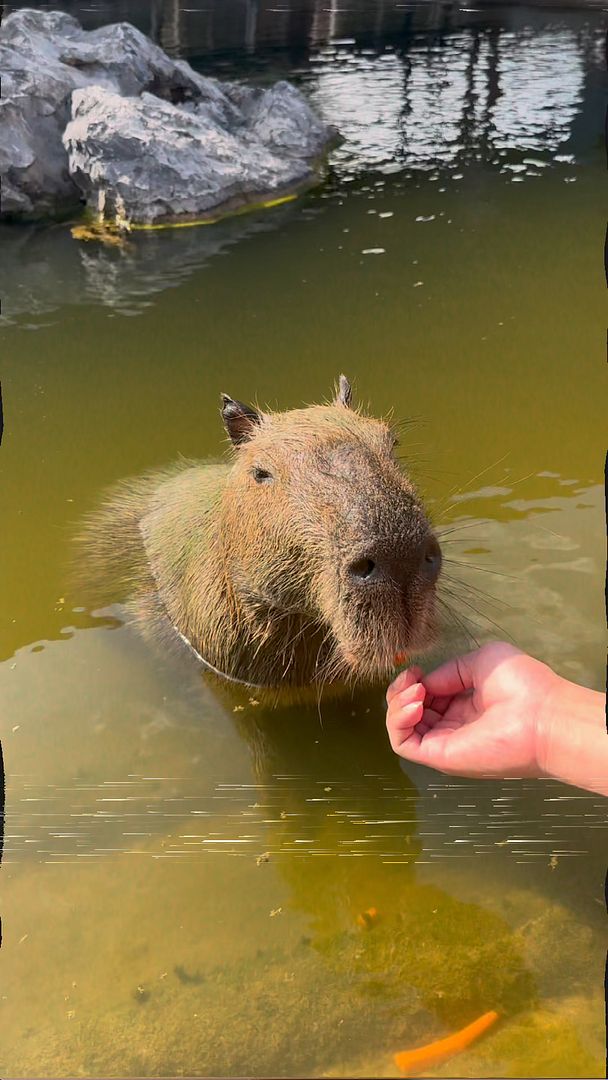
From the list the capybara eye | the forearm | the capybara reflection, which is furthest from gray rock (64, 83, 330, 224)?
the forearm

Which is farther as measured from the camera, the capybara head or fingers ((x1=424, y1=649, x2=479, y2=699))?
fingers ((x1=424, y1=649, x2=479, y2=699))

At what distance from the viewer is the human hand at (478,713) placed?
2.40m

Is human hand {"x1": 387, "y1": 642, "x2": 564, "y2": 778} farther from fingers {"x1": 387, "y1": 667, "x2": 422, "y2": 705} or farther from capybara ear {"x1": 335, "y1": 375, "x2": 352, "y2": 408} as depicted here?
capybara ear {"x1": 335, "y1": 375, "x2": 352, "y2": 408}

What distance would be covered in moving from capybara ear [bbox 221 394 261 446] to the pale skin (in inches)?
45.9

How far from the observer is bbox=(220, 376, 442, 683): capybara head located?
7.93 ft

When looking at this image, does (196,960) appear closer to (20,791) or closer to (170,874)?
(170,874)

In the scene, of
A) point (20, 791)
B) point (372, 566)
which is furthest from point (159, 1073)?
point (372, 566)

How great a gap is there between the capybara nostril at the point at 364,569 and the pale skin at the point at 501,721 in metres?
0.34

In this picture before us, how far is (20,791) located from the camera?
2912mm

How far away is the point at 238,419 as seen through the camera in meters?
3.34

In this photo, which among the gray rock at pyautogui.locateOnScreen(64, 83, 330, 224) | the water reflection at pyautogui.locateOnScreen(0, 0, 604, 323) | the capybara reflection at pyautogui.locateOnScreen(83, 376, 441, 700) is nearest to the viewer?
the capybara reflection at pyautogui.locateOnScreen(83, 376, 441, 700)

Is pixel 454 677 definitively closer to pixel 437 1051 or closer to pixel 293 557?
pixel 293 557

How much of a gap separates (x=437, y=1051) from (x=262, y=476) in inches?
66.8

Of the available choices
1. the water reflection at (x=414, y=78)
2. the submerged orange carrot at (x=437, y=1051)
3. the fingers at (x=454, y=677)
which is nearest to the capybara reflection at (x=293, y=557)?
the fingers at (x=454, y=677)
